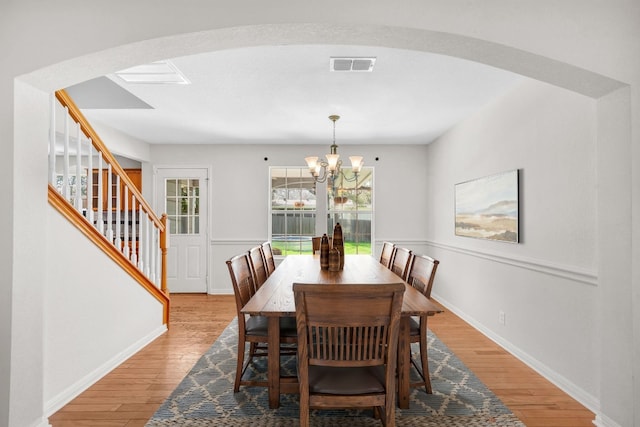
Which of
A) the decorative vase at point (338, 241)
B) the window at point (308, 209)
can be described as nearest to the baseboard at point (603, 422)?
the decorative vase at point (338, 241)

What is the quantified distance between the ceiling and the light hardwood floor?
7.87 ft

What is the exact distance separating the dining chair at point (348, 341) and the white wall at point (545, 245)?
1.62 metres

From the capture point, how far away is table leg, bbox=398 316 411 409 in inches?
88.0

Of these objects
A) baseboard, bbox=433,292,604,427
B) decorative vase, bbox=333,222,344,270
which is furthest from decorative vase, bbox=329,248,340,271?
baseboard, bbox=433,292,604,427

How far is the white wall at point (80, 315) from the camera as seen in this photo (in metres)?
2.39

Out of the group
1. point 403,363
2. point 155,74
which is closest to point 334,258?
point 403,363

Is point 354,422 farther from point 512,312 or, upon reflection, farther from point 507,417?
point 512,312

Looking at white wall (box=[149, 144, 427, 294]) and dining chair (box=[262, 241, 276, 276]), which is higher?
white wall (box=[149, 144, 427, 294])

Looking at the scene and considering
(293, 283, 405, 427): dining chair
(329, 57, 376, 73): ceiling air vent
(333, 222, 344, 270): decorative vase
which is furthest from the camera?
(333, 222, 344, 270): decorative vase

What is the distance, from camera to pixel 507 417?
2.25 metres

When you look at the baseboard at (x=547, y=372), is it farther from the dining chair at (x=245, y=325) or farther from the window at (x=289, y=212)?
the window at (x=289, y=212)

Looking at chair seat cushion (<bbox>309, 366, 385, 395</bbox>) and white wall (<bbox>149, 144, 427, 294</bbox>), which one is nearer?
chair seat cushion (<bbox>309, 366, 385, 395</bbox>)

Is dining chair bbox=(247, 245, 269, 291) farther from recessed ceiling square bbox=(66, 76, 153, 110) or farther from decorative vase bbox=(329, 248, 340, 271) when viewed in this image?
recessed ceiling square bbox=(66, 76, 153, 110)

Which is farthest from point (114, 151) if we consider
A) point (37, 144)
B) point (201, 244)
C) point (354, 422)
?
point (354, 422)
